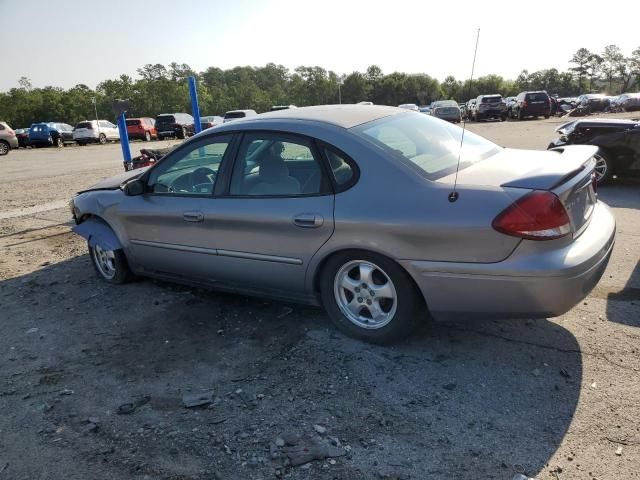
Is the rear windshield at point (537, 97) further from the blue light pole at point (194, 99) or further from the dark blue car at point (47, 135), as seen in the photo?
the dark blue car at point (47, 135)

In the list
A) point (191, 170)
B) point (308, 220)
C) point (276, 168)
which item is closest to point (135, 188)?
point (191, 170)

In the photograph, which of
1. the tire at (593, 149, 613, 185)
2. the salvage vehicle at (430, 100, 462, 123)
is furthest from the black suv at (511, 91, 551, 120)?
the tire at (593, 149, 613, 185)

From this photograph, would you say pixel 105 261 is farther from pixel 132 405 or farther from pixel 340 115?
pixel 340 115

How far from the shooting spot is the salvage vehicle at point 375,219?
9.41 feet

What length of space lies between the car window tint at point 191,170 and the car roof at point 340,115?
409mm

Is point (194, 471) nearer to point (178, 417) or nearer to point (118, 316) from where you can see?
point (178, 417)

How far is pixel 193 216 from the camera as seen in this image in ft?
13.2

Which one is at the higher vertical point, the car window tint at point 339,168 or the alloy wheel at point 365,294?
the car window tint at point 339,168


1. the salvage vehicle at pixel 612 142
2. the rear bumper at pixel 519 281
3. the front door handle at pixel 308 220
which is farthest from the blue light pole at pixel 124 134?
the salvage vehicle at pixel 612 142

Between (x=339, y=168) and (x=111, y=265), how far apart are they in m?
2.77

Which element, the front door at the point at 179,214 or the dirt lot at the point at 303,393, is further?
the front door at the point at 179,214

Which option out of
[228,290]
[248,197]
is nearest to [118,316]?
[228,290]

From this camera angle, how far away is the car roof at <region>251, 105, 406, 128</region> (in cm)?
366

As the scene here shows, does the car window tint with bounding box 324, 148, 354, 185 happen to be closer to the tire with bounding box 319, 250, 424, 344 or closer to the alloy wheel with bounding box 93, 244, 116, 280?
the tire with bounding box 319, 250, 424, 344
